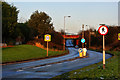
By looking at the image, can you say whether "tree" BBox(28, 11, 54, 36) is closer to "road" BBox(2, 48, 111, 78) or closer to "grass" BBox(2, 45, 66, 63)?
"grass" BBox(2, 45, 66, 63)

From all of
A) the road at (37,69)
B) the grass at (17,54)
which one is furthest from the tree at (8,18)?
the road at (37,69)

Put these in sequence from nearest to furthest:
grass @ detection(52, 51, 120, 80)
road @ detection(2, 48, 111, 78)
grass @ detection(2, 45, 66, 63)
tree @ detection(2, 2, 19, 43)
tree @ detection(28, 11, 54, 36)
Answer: grass @ detection(52, 51, 120, 80), road @ detection(2, 48, 111, 78), grass @ detection(2, 45, 66, 63), tree @ detection(2, 2, 19, 43), tree @ detection(28, 11, 54, 36)

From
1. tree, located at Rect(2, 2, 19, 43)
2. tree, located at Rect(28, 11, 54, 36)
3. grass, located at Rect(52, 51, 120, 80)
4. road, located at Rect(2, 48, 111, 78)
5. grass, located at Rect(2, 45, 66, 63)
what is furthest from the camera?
tree, located at Rect(28, 11, 54, 36)

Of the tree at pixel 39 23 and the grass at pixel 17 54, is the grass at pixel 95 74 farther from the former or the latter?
the tree at pixel 39 23

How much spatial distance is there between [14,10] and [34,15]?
41.7 meters

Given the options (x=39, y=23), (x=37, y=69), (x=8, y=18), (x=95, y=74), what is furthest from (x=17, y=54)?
(x=39, y=23)

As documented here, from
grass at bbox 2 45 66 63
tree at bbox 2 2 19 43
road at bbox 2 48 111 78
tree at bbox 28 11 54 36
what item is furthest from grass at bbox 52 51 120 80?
tree at bbox 28 11 54 36

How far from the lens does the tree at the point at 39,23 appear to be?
264 ft

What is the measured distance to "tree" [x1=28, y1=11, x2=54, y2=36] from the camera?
8034 cm

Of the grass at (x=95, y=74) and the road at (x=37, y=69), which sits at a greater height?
the grass at (x=95, y=74)

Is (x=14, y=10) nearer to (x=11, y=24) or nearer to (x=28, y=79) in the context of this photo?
(x=11, y=24)

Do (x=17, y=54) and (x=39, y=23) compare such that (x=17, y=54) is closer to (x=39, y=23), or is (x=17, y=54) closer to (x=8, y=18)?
(x=8, y=18)

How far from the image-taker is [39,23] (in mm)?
84312

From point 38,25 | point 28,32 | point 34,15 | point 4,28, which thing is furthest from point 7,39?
point 34,15
